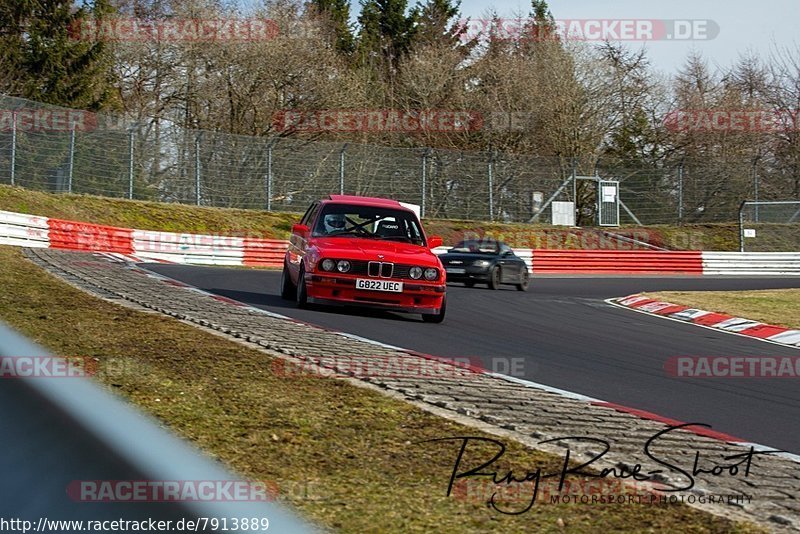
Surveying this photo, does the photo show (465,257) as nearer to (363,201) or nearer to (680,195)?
(363,201)

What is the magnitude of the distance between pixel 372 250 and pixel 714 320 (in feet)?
19.9

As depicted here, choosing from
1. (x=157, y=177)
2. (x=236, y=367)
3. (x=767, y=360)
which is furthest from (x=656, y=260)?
(x=236, y=367)

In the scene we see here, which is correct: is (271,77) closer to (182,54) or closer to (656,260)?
(182,54)

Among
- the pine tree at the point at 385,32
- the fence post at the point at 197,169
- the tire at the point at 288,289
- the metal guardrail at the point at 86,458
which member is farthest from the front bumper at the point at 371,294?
the pine tree at the point at 385,32

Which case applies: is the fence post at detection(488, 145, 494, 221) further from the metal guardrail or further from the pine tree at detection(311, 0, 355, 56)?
the metal guardrail

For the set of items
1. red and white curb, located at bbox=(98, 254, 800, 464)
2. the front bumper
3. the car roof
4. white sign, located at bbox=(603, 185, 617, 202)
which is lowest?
red and white curb, located at bbox=(98, 254, 800, 464)

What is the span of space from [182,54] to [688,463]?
40275mm

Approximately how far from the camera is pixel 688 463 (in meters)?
4.54

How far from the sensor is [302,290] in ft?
38.8

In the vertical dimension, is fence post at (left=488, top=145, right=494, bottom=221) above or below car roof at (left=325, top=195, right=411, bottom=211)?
above

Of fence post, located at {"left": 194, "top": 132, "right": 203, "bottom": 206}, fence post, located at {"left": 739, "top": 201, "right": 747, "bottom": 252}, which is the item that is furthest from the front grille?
fence post, located at {"left": 739, "top": 201, "right": 747, "bottom": 252}

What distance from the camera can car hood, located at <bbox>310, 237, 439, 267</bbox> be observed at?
1148 cm

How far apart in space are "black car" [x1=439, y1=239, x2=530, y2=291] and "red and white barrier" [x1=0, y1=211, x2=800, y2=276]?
3.97 meters

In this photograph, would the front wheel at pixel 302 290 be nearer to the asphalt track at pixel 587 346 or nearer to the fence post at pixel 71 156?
the asphalt track at pixel 587 346
